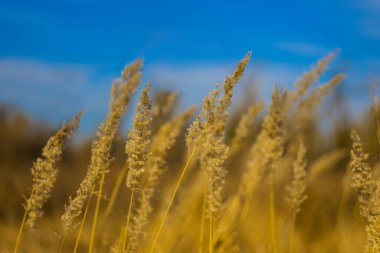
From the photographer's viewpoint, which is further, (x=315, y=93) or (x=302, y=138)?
(x=302, y=138)

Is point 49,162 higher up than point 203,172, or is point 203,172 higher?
point 203,172

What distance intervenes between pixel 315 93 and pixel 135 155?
1.26 metres

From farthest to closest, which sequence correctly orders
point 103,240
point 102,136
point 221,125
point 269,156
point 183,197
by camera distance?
point 183,197
point 103,240
point 269,156
point 221,125
point 102,136

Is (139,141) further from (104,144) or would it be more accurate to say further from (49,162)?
(49,162)

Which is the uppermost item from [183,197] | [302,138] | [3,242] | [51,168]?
[302,138]

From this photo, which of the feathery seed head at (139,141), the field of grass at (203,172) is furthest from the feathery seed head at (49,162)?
the feathery seed head at (139,141)

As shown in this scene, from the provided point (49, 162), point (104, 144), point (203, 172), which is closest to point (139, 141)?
point (104, 144)

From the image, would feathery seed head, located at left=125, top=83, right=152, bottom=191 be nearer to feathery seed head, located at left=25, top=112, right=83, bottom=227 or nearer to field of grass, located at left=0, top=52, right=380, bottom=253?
field of grass, located at left=0, top=52, right=380, bottom=253

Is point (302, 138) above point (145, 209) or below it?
above

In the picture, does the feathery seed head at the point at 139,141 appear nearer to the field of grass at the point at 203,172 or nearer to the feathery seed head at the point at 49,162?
the field of grass at the point at 203,172

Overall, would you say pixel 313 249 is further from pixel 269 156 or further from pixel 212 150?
pixel 212 150

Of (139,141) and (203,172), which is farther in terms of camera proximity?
(203,172)

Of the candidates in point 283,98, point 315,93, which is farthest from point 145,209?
point 315,93

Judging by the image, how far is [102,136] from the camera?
1739 millimetres
